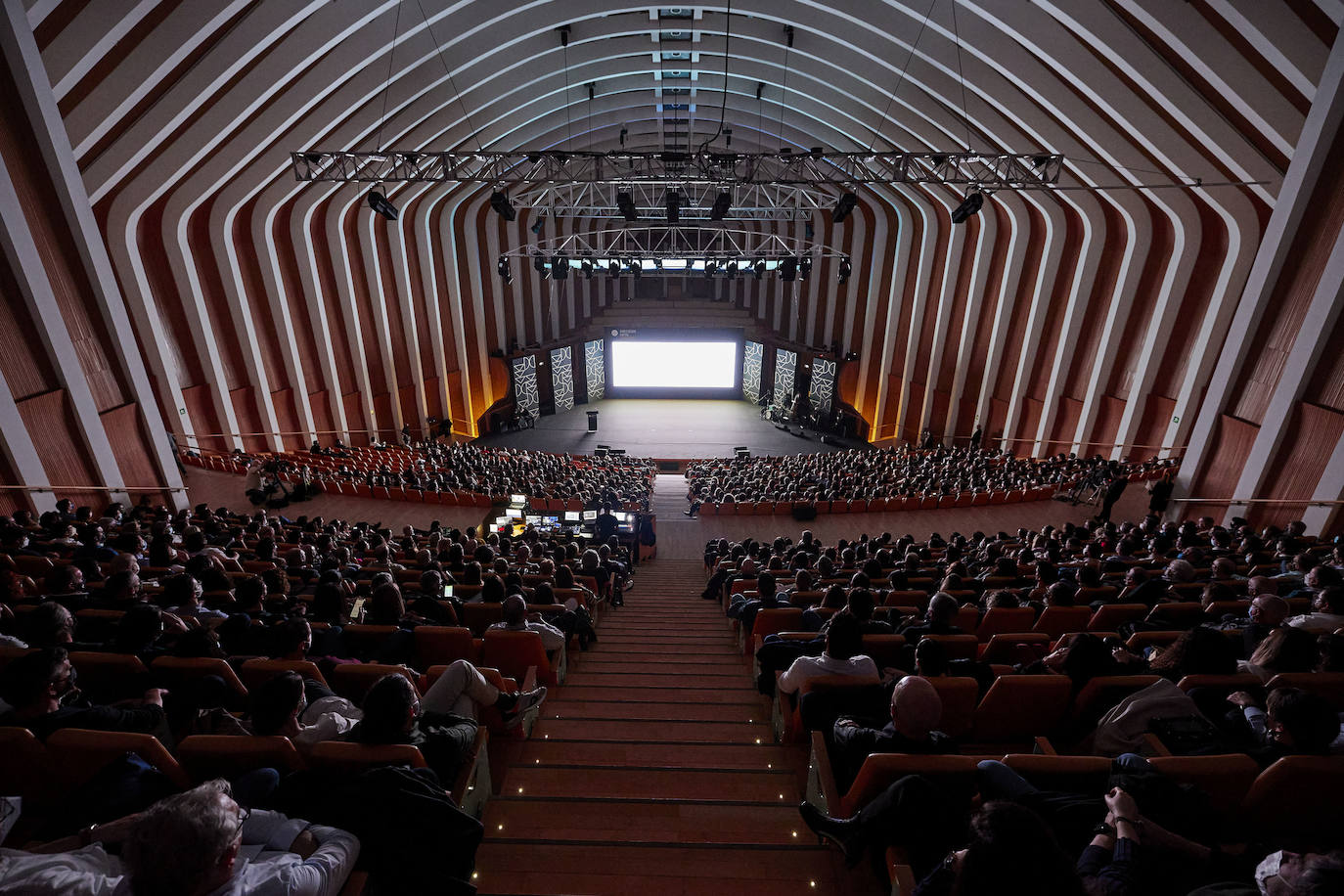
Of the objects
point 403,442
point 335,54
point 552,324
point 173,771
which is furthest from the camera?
point 552,324

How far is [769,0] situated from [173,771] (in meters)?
16.0

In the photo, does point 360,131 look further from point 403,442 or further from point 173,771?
point 173,771

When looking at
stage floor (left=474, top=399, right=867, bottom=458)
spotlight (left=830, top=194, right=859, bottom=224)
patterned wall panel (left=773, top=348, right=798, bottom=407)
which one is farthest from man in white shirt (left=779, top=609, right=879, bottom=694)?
patterned wall panel (left=773, top=348, right=798, bottom=407)

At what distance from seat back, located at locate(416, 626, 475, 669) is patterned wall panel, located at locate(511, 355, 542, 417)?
83.2 ft

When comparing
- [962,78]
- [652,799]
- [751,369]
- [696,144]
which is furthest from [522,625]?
[751,369]

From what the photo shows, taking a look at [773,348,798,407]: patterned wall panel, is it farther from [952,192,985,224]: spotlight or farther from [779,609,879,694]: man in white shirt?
[779,609,879,694]: man in white shirt

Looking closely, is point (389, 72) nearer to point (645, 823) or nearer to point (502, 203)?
point (502, 203)

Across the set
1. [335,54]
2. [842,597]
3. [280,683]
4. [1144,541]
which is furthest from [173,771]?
[335,54]

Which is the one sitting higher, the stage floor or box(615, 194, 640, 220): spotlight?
box(615, 194, 640, 220): spotlight

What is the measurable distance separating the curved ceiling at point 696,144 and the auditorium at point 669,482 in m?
0.11

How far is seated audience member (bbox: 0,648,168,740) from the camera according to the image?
277cm

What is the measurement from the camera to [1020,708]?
354cm

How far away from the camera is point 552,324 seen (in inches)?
1302

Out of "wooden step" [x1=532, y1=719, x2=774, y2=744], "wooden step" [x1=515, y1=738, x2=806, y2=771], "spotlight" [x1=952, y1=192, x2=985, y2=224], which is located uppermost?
"spotlight" [x1=952, y1=192, x2=985, y2=224]
